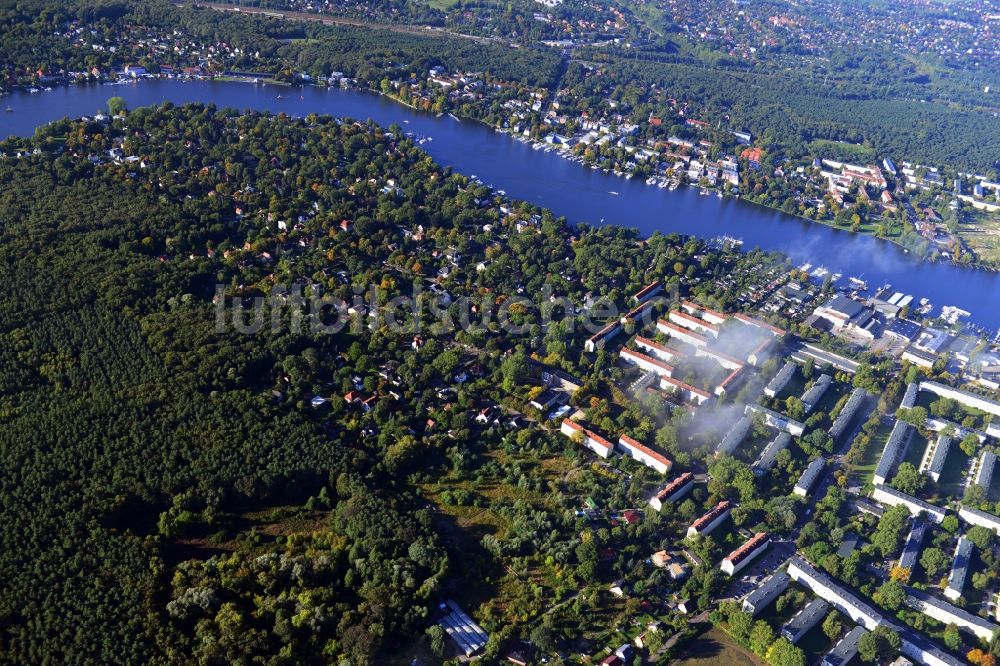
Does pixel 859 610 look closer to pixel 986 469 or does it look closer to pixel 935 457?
pixel 935 457

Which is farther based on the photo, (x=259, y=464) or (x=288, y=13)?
(x=288, y=13)

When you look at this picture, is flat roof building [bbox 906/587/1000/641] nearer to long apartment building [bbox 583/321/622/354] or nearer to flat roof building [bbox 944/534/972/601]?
flat roof building [bbox 944/534/972/601]

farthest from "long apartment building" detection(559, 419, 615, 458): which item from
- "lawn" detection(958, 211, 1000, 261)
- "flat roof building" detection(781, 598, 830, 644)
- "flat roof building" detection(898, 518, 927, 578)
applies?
"lawn" detection(958, 211, 1000, 261)

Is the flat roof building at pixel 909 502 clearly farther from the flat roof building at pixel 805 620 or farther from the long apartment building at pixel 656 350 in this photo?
the long apartment building at pixel 656 350

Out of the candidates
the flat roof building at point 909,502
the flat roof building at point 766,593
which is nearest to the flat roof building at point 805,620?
the flat roof building at point 766,593

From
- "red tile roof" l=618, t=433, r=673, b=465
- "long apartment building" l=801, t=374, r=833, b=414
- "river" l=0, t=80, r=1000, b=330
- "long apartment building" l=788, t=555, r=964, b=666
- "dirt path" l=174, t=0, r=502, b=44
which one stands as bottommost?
"long apartment building" l=788, t=555, r=964, b=666

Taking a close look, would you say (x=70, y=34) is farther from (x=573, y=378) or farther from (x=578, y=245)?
(x=573, y=378)

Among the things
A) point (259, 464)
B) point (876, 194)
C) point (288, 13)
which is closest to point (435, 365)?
point (259, 464)
